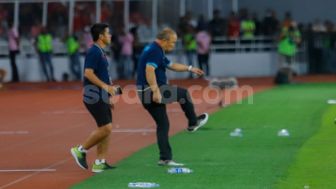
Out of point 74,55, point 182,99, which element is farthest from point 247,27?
point 182,99

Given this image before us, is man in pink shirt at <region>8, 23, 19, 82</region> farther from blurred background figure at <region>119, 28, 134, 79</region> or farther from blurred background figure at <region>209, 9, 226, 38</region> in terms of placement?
blurred background figure at <region>209, 9, 226, 38</region>

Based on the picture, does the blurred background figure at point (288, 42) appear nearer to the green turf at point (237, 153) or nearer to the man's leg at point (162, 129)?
the green turf at point (237, 153)

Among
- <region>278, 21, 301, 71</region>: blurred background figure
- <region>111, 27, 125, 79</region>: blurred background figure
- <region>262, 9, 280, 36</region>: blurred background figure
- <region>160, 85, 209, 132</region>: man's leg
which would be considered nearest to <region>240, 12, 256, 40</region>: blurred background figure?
<region>262, 9, 280, 36</region>: blurred background figure

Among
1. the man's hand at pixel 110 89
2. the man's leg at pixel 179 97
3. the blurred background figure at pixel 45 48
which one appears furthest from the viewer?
the blurred background figure at pixel 45 48

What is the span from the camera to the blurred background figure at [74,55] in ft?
131

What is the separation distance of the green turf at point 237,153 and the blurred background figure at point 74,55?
46.5ft

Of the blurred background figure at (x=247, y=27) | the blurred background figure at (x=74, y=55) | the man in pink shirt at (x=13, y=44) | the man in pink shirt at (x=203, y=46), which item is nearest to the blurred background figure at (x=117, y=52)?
the blurred background figure at (x=74, y=55)

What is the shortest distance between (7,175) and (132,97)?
16.5 meters

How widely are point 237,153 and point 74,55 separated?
939 inches

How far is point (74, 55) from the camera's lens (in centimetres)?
4003

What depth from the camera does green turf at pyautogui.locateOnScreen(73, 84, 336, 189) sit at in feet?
44.7

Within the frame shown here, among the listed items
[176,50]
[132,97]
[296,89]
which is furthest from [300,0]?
[132,97]

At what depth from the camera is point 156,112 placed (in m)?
15.2

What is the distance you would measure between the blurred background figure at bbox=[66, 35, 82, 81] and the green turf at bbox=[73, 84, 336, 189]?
1417 cm
